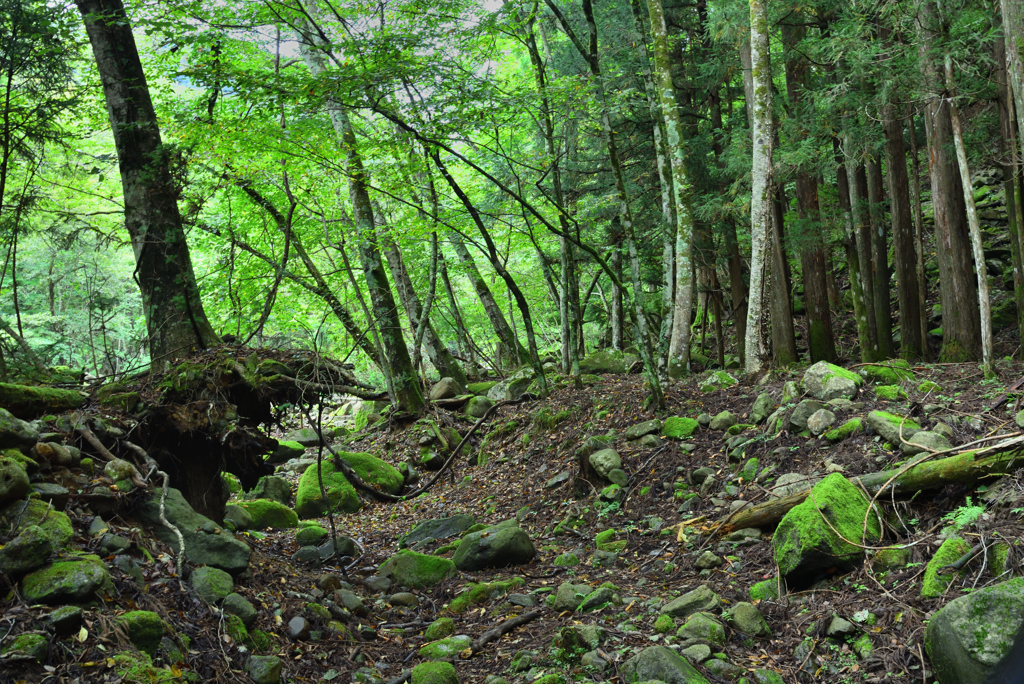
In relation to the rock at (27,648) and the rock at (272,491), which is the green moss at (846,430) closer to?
the rock at (27,648)


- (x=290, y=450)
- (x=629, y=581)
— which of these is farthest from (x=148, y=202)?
(x=290, y=450)

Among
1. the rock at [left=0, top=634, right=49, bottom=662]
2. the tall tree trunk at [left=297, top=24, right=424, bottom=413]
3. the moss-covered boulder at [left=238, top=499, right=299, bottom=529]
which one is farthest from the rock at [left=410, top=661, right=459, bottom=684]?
the tall tree trunk at [left=297, top=24, right=424, bottom=413]

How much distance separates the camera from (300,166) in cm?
1099

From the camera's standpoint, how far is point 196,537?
521cm

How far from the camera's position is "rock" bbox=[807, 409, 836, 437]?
6.27 meters

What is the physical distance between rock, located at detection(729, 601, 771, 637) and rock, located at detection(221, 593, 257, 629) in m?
3.48

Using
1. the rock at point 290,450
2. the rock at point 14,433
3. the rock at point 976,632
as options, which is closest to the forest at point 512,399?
the rock at point 976,632

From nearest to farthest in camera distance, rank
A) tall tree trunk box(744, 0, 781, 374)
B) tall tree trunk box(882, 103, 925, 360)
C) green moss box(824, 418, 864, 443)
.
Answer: green moss box(824, 418, 864, 443)
tall tree trunk box(744, 0, 781, 374)
tall tree trunk box(882, 103, 925, 360)

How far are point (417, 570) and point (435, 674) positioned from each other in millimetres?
2589

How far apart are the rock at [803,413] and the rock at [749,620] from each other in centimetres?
270

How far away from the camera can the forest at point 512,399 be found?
4.04 m

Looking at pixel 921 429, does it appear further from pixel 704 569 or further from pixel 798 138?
pixel 798 138

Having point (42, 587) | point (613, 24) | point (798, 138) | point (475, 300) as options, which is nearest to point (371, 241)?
point (613, 24)

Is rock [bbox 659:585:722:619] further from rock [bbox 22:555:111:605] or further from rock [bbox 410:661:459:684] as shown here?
rock [bbox 22:555:111:605]
